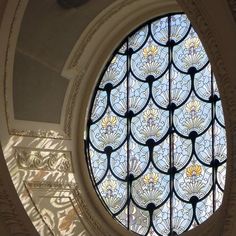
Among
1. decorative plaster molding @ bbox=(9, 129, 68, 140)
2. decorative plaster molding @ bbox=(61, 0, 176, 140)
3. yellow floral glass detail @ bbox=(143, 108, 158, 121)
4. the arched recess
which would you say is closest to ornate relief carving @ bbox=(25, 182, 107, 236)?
the arched recess

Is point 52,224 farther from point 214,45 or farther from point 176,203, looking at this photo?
point 214,45

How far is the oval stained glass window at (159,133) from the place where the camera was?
10414 mm

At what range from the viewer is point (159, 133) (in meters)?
10.9

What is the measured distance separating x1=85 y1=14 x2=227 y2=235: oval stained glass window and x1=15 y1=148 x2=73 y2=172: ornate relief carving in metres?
0.37

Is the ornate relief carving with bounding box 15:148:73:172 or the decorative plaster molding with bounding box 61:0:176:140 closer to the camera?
the ornate relief carving with bounding box 15:148:73:172

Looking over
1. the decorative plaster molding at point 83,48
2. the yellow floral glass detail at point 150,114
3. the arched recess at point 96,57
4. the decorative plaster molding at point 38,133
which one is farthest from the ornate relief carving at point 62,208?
the yellow floral glass detail at point 150,114

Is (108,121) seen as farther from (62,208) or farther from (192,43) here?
(192,43)

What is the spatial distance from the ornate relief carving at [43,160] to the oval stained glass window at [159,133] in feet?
1.22

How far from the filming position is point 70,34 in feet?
35.9

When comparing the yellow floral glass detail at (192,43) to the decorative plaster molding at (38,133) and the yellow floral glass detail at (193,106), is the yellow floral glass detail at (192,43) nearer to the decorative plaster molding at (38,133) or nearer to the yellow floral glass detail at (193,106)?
the yellow floral glass detail at (193,106)

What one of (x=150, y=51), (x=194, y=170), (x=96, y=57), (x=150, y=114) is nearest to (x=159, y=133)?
(x=150, y=114)

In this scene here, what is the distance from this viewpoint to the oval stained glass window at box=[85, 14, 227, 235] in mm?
10414

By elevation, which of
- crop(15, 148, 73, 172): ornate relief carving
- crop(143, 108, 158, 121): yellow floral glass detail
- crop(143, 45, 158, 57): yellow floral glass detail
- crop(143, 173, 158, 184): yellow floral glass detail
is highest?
crop(143, 45, 158, 57): yellow floral glass detail

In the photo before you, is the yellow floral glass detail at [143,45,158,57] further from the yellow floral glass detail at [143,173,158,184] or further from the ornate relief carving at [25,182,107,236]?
the ornate relief carving at [25,182,107,236]
